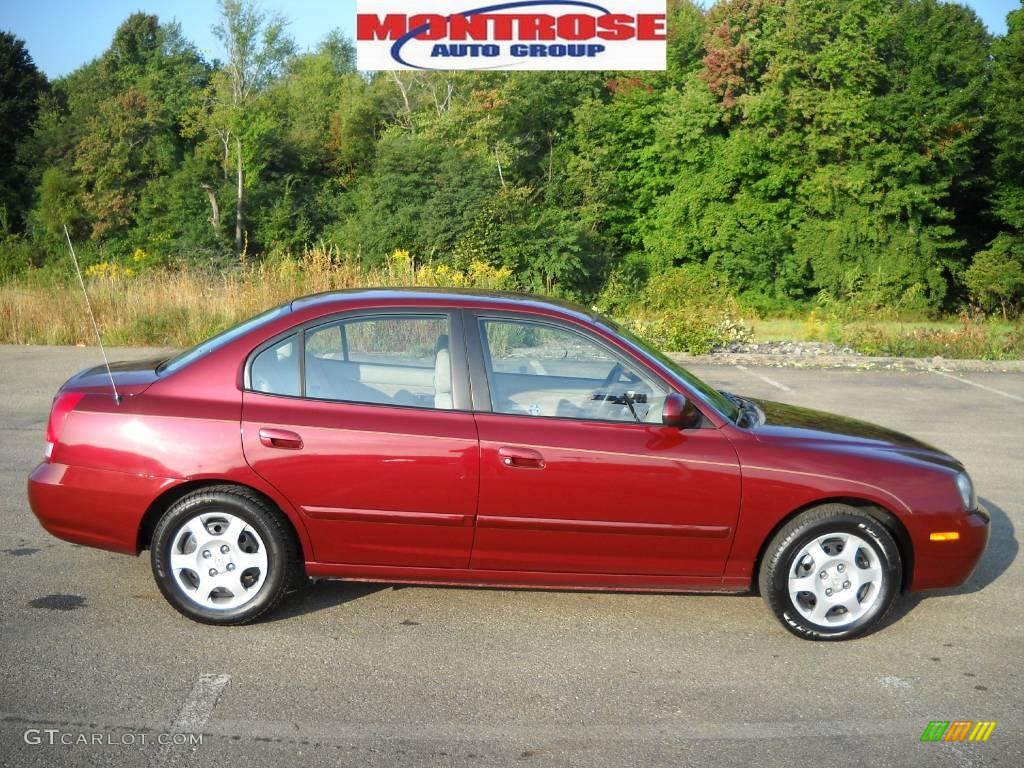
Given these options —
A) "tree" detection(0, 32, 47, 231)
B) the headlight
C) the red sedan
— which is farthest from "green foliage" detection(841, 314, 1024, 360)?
"tree" detection(0, 32, 47, 231)

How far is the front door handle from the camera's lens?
192 inches

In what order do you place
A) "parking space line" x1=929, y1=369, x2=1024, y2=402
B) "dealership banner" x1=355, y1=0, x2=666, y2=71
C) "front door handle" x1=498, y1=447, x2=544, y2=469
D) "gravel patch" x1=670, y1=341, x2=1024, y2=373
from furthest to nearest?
1. "dealership banner" x1=355, y1=0, x2=666, y2=71
2. "gravel patch" x1=670, y1=341, x2=1024, y2=373
3. "parking space line" x1=929, y1=369, x2=1024, y2=402
4. "front door handle" x1=498, y1=447, x2=544, y2=469

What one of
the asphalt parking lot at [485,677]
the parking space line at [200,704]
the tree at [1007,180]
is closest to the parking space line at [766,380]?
the asphalt parking lot at [485,677]

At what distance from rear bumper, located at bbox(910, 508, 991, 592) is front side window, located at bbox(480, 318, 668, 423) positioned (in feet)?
4.62

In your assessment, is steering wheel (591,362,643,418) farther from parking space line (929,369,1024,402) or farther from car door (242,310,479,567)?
parking space line (929,369,1024,402)

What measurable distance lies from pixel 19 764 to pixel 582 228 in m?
35.6

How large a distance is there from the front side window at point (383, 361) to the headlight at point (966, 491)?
8.17 feet

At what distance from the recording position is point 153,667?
179 inches

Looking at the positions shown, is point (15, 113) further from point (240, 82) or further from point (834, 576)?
point (834, 576)

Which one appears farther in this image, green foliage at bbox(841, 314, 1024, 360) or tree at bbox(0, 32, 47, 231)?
tree at bbox(0, 32, 47, 231)

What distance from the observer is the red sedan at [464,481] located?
490 centimetres

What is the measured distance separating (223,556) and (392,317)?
1.36 m

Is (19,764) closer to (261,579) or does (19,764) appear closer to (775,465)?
(261,579)

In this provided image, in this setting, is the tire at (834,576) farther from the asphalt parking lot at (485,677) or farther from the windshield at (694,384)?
the windshield at (694,384)
